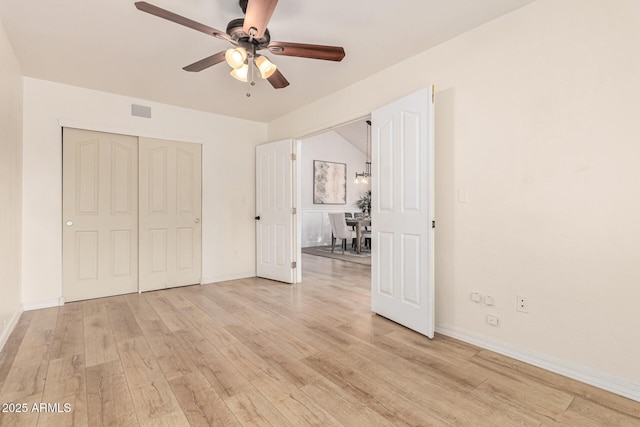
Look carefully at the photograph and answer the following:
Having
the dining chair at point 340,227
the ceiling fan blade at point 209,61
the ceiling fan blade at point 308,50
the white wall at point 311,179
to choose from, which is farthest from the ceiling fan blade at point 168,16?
the white wall at point 311,179

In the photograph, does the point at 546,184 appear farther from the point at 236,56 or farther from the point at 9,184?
the point at 9,184

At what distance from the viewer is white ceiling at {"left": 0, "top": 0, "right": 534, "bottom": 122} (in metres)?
2.17

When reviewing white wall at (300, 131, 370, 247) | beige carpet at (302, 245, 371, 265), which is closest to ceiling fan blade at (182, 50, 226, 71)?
beige carpet at (302, 245, 371, 265)

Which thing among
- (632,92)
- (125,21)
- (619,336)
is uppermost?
(125,21)

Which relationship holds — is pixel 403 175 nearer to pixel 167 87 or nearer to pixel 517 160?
pixel 517 160

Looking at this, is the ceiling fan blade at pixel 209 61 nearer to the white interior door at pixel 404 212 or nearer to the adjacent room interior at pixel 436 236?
the adjacent room interior at pixel 436 236

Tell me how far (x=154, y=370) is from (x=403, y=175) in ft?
8.03

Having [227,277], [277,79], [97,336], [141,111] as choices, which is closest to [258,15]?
[277,79]

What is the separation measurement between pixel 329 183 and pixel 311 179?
0.63 metres

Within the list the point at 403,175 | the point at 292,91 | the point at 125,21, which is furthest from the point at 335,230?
the point at 125,21

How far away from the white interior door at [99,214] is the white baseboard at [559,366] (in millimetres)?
3921

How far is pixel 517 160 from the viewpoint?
223 cm

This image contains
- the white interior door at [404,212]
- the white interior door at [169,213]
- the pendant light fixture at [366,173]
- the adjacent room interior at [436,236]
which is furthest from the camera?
the pendant light fixture at [366,173]

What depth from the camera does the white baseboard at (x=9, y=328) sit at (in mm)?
2412
